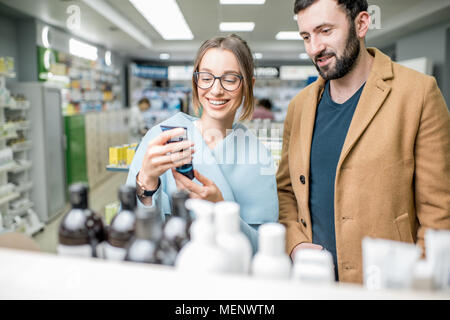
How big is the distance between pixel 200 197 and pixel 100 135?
6.76 meters

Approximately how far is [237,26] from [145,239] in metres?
7.31

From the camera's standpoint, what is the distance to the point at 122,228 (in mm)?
926

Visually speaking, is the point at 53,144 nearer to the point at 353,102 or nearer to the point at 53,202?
the point at 53,202

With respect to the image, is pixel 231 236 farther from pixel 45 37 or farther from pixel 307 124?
pixel 45 37

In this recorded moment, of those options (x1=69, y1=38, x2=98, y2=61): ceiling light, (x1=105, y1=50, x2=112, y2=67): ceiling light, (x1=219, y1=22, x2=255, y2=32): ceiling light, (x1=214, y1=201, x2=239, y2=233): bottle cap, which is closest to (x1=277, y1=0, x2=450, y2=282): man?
(x1=214, y1=201, x2=239, y2=233): bottle cap

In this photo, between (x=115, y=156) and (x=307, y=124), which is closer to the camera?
(x=307, y=124)

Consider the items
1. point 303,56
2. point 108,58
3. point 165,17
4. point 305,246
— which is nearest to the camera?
point 305,246

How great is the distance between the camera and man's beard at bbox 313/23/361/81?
139 centimetres

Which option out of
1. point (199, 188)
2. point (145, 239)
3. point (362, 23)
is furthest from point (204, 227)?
point (362, 23)

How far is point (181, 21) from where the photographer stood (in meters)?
6.99

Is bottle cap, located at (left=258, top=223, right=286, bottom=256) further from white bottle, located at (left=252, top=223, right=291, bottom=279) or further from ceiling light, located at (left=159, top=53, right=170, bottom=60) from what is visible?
ceiling light, located at (left=159, top=53, right=170, bottom=60)

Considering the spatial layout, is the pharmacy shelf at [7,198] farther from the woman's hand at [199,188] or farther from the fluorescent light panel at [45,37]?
the woman's hand at [199,188]

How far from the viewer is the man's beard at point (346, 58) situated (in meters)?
1.39

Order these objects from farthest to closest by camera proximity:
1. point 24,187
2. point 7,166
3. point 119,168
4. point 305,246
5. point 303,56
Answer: point 303,56, point 24,187, point 7,166, point 119,168, point 305,246
